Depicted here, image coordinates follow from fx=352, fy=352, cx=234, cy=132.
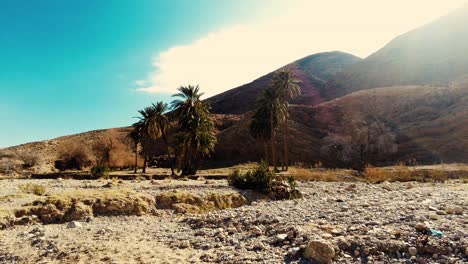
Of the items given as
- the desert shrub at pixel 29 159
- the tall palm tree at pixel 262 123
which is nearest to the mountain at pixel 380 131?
the tall palm tree at pixel 262 123

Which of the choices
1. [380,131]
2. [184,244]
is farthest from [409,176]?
[380,131]

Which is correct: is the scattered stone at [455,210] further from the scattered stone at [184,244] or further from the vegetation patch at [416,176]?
the vegetation patch at [416,176]

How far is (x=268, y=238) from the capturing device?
39.1 ft

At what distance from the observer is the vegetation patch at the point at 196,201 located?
19531mm

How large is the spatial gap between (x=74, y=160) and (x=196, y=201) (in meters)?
59.9

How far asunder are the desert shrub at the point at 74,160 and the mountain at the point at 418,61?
115 meters

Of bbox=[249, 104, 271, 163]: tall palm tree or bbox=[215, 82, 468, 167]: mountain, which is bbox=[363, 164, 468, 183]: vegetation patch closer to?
bbox=[215, 82, 468, 167]: mountain

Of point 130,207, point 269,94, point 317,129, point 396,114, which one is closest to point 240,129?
point 317,129

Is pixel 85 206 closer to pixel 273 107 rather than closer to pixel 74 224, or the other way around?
pixel 74 224

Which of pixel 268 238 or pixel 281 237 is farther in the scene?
pixel 268 238

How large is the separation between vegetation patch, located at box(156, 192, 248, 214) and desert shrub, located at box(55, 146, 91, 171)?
189ft

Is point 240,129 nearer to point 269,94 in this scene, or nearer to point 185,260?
point 269,94

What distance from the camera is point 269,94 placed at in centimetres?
5975

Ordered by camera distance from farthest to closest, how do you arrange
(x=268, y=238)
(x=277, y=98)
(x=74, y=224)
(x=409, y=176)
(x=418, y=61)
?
1. (x=418, y=61)
2. (x=277, y=98)
3. (x=409, y=176)
4. (x=74, y=224)
5. (x=268, y=238)
